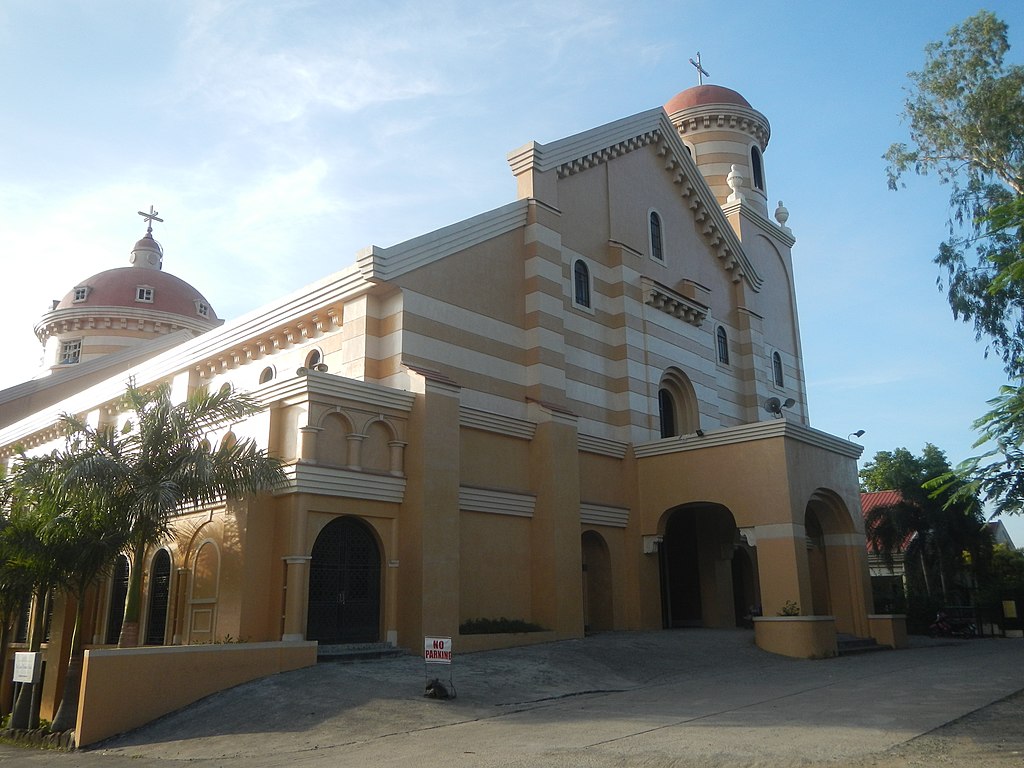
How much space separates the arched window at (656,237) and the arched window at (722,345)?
11.5 feet

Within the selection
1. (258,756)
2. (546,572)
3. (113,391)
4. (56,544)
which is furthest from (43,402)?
(258,756)

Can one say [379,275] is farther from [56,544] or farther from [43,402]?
[43,402]

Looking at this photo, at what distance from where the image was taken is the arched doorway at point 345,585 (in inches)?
703

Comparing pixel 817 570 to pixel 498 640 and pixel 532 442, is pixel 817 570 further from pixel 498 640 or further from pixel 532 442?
pixel 498 640

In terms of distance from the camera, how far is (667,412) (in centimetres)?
2806

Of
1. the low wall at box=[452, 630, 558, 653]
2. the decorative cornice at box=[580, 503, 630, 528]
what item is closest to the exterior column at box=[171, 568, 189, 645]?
the low wall at box=[452, 630, 558, 653]

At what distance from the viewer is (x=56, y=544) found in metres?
17.1

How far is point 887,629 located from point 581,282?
12.3 meters

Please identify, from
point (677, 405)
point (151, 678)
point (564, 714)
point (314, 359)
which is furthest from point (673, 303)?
point (151, 678)

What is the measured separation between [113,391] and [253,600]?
39.5 feet

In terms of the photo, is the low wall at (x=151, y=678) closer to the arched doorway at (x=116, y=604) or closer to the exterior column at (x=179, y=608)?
the exterior column at (x=179, y=608)

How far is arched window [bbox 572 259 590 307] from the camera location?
25.7 m

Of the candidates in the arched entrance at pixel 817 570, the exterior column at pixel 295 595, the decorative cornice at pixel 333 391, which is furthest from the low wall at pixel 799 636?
the exterior column at pixel 295 595

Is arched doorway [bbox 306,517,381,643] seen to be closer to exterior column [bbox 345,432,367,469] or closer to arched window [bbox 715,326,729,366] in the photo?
exterior column [bbox 345,432,367,469]
